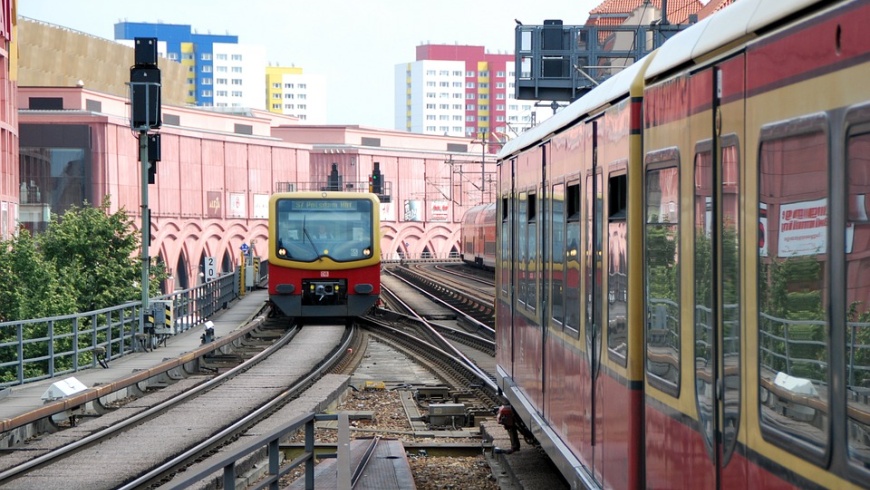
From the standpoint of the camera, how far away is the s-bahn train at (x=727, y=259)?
3646 millimetres

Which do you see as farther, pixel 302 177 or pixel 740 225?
pixel 302 177

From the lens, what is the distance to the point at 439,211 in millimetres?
130250

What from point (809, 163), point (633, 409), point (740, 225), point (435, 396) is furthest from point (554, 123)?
point (435, 396)

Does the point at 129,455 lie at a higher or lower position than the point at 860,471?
lower

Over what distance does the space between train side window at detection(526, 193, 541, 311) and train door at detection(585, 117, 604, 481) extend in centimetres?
266

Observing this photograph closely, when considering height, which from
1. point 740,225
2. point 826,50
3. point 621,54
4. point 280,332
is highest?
point 621,54

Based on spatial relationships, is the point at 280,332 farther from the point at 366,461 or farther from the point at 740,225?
the point at 740,225

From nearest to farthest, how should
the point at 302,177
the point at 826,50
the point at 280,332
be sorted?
the point at 826,50 → the point at 280,332 → the point at 302,177

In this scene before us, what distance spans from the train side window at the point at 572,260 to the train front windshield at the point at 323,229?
23.5m

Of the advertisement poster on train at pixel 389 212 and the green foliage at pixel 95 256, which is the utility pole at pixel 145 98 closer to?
the green foliage at pixel 95 256

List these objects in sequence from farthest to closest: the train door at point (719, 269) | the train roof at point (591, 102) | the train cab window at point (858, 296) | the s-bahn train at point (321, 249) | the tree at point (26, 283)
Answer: the tree at point (26, 283) < the s-bahn train at point (321, 249) < the train roof at point (591, 102) < the train door at point (719, 269) < the train cab window at point (858, 296)

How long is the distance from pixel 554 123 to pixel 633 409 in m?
3.59

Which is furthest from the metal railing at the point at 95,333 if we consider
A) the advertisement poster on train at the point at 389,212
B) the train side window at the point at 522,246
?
the advertisement poster on train at the point at 389,212

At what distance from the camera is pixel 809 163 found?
153 inches
